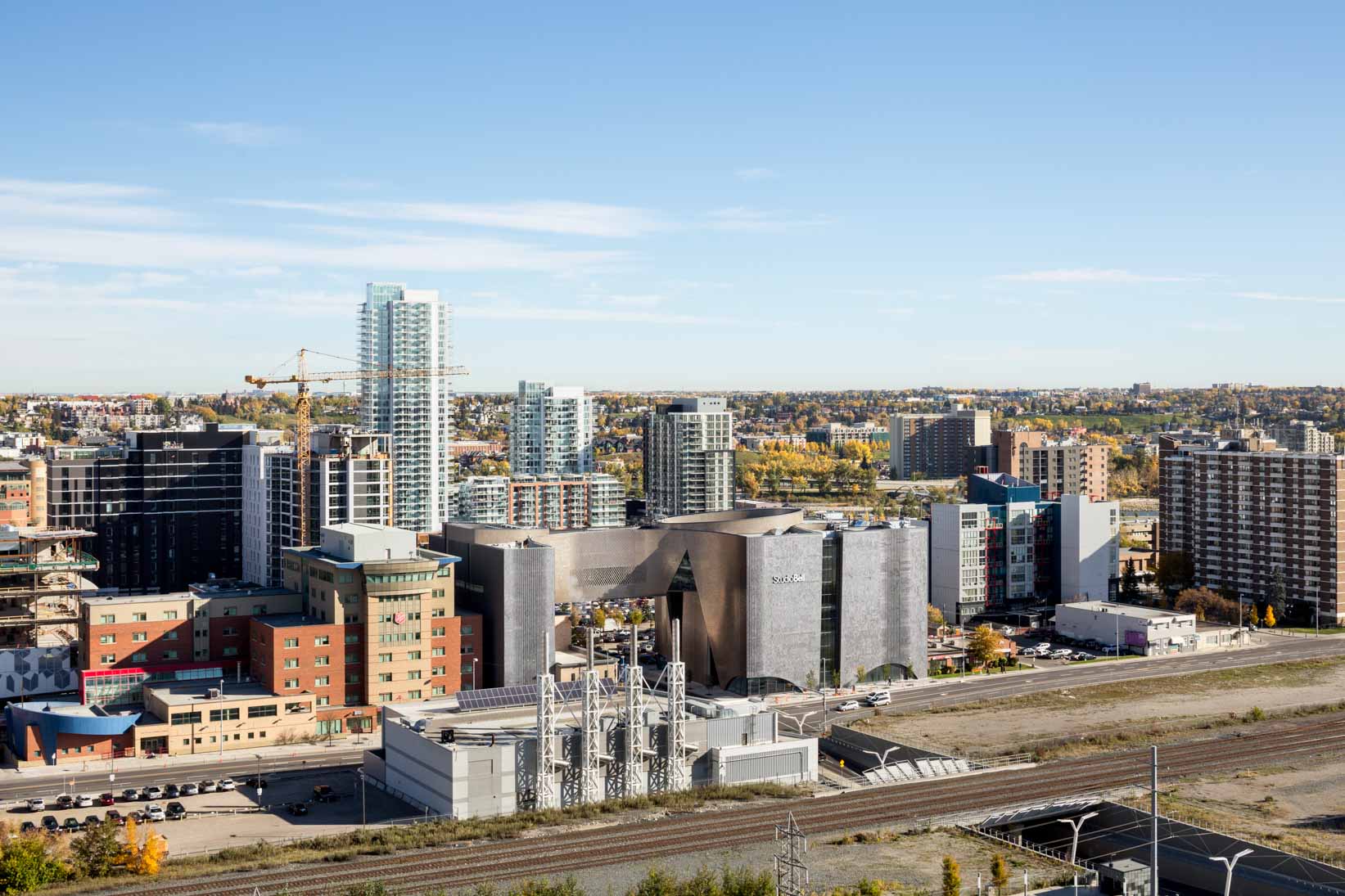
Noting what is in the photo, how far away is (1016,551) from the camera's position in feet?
313

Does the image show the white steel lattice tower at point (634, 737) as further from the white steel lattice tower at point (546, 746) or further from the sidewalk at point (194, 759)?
the sidewalk at point (194, 759)

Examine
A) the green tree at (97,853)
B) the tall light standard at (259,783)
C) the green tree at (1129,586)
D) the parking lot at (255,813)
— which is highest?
the green tree at (1129,586)

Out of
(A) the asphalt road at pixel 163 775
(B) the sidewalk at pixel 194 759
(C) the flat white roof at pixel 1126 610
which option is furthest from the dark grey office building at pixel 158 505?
(C) the flat white roof at pixel 1126 610

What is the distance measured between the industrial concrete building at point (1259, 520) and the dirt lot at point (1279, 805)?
3694 centimetres

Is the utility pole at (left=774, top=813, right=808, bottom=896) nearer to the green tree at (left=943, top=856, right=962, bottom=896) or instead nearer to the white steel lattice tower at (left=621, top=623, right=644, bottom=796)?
the green tree at (left=943, top=856, right=962, bottom=896)

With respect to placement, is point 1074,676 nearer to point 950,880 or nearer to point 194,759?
point 950,880

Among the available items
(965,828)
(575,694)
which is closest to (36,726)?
(575,694)

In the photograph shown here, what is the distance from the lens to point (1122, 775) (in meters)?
54.5

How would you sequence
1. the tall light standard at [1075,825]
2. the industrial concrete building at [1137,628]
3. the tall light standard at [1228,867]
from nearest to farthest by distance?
the tall light standard at [1228,867], the tall light standard at [1075,825], the industrial concrete building at [1137,628]

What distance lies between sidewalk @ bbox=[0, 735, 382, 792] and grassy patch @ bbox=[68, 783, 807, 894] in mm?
12783

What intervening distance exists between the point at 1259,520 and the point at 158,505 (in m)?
72.3

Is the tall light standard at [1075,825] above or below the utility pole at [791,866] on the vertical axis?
below

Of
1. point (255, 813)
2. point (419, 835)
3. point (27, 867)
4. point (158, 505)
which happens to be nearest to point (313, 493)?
point (158, 505)

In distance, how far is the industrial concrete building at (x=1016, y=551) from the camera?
9344cm
